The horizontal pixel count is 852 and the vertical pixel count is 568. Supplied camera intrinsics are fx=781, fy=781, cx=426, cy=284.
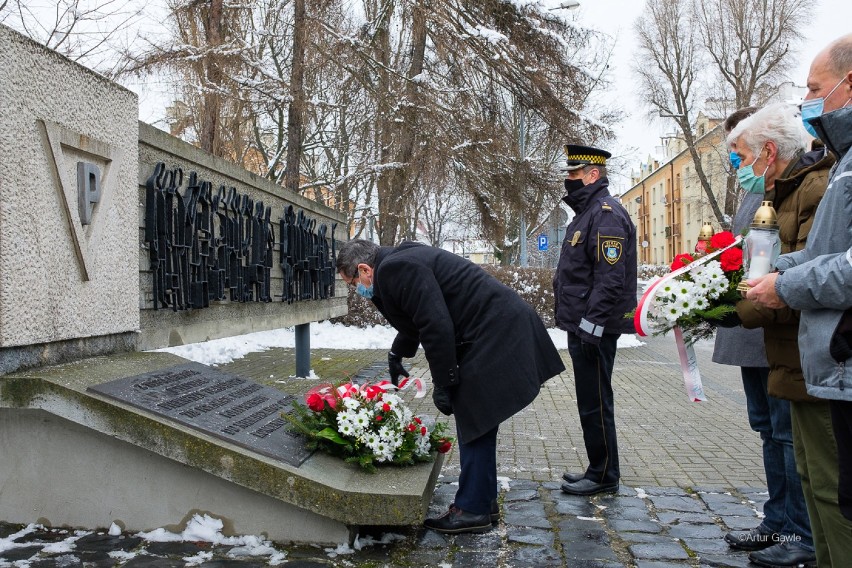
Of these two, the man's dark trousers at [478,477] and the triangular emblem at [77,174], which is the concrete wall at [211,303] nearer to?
the triangular emblem at [77,174]

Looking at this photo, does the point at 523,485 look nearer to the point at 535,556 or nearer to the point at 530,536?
the point at 530,536

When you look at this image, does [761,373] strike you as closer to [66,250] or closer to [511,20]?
[66,250]

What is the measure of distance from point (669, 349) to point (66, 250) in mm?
13396

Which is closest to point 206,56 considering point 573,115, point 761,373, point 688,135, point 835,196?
point 573,115

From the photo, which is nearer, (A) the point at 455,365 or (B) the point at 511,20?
(A) the point at 455,365

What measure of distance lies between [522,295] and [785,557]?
13.8 m

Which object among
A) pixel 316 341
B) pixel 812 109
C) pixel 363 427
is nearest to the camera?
pixel 812 109

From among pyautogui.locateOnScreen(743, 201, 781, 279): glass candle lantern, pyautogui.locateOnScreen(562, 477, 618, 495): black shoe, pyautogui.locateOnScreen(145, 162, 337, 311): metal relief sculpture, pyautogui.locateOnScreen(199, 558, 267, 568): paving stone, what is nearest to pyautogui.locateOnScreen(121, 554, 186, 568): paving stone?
pyautogui.locateOnScreen(199, 558, 267, 568): paving stone

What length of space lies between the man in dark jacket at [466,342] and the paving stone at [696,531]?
97cm

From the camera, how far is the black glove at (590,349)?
4766 mm

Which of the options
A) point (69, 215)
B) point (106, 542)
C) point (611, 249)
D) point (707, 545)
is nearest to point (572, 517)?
point (707, 545)

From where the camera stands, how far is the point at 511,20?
12.7 metres

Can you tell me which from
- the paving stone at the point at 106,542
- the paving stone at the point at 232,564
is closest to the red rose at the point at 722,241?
the paving stone at the point at 232,564

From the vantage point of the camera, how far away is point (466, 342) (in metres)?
4.22
